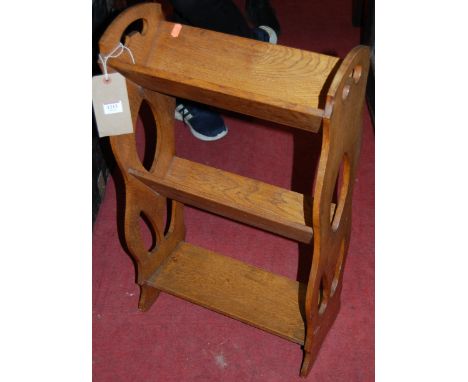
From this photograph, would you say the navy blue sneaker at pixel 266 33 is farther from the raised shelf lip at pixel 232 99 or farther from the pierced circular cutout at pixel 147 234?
the raised shelf lip at pixel 232 99

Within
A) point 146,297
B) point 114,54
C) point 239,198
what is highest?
point 114,54

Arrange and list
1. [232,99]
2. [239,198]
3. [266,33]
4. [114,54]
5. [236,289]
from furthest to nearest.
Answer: [266,33]
[236,289]
[239,198]
[114,54]
[232,99]

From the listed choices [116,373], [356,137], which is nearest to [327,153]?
[356,137]

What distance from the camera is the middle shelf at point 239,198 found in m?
1.46

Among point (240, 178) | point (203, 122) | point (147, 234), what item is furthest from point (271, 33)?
point (240, 178)

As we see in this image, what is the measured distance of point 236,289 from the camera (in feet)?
5.73

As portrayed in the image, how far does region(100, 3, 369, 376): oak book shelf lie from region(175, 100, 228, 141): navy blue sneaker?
1.98ft

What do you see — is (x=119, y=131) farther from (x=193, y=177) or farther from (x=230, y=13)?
(x=230, y=13)

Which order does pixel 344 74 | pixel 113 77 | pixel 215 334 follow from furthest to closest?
pixel 215 334 < pixel 113 77 < pixel 344 74

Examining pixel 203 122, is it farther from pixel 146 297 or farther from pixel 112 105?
pixel 112 105

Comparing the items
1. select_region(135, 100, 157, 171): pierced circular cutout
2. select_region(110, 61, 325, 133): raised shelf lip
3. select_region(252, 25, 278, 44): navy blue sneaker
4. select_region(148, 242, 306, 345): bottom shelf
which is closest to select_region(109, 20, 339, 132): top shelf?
select_region(110, 61, 325, 133): raised shelf lip

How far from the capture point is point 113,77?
1.37 meters

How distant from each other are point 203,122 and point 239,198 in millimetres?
898

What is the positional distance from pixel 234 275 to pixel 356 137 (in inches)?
24.2
